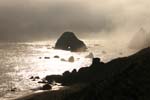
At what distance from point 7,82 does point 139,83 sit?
4736 inches

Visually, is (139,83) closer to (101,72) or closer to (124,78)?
(124,78)

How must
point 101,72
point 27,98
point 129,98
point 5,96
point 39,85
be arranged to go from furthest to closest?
point 39,85
point 101,72
point 5,96
point 27,98
point 129,98

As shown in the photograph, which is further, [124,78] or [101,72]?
[101,72]

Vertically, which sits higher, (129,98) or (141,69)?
(141,69)

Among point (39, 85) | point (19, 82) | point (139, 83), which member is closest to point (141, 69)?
point (139, 83)

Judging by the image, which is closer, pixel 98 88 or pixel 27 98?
pixel 98 88

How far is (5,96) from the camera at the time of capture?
148000 mm

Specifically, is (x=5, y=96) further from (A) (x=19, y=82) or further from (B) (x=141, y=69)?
(B) (x=141, y=69)

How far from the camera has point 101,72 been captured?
162 meters

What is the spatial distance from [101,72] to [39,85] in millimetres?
32423

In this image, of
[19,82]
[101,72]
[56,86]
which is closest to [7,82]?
[19,82]

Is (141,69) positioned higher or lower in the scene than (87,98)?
higher

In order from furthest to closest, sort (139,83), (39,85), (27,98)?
1. (39,85)
2. (27,98)
3. (139,83)

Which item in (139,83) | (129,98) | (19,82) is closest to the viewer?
(129,98)
